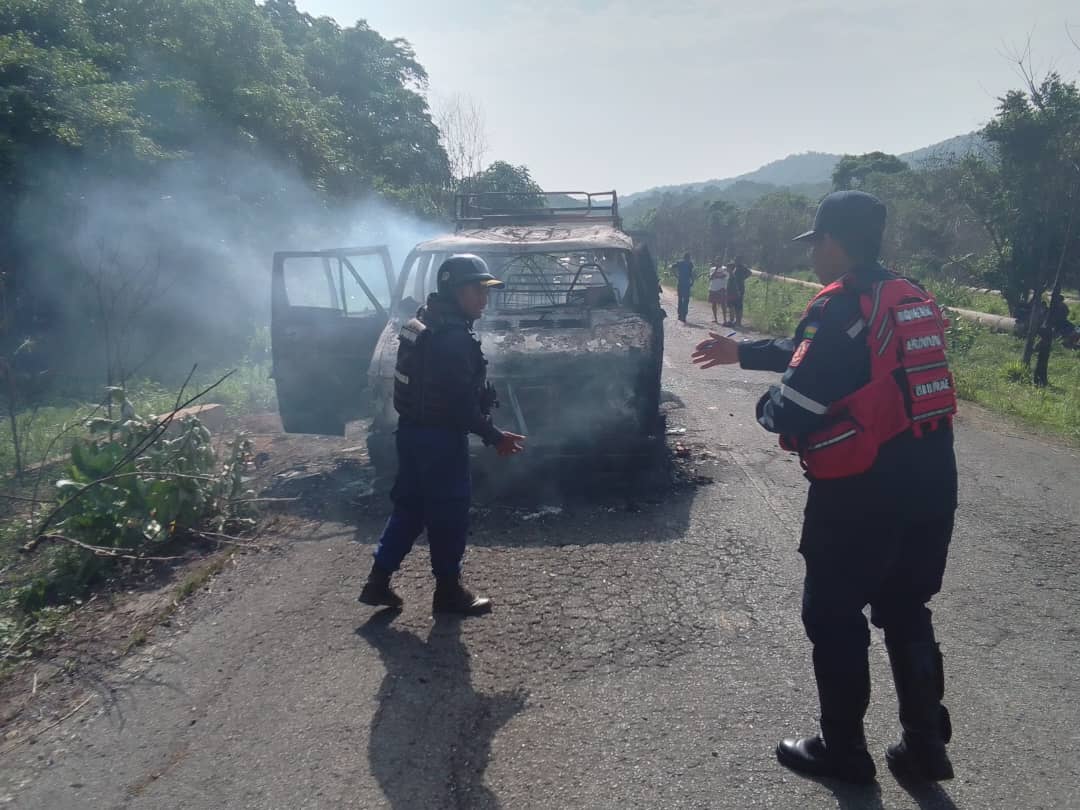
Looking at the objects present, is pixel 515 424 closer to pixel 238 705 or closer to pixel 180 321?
Answer: pixel 238 705

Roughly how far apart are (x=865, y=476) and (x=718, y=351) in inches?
26.8

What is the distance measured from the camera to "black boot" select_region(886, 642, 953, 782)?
8.46 ft

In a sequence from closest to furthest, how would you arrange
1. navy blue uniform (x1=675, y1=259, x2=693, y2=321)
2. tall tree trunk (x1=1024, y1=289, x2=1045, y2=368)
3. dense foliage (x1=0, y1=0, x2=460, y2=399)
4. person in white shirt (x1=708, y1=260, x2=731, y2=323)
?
1. dense foliage (x1=0, y1=0, x2=460, y2=399)
2. tall tree trunk (x1=1024, y1=289, x2=1045, y2=368)
3. person in white shirt (x1=708, y1=260, x2=731, y2=323)
4. navy blue uniform (x1=675, y1=259, x2=693, y2=321)

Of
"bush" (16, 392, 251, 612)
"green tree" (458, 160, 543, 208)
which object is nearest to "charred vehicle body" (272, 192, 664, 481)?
"bush" (16, 392, 251, 612)

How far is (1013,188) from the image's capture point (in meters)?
13.5

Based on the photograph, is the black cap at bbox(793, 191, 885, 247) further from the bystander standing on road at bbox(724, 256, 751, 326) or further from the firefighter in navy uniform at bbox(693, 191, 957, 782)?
the bystander standing on road at bbox(724, 256, 751, 326)

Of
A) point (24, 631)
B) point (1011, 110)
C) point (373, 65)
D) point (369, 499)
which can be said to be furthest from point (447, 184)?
point (24, 631)

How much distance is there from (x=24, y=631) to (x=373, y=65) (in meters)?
24.8

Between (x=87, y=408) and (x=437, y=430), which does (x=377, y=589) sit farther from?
(x=87, y=408)

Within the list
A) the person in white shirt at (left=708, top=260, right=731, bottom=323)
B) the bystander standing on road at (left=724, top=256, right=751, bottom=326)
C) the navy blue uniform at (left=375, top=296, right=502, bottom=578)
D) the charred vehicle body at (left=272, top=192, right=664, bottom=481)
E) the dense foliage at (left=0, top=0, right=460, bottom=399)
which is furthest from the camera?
the person in white shirt at (left=708, top=260, right=731, bottom=323)

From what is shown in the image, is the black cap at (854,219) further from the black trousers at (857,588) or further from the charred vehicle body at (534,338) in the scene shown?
the charred vehicle body at (534,338)

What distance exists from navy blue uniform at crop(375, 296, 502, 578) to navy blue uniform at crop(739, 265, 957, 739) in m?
1.57

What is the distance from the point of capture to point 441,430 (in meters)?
3.82

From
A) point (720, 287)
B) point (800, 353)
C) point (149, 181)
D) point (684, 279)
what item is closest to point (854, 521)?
point (800, 353)
